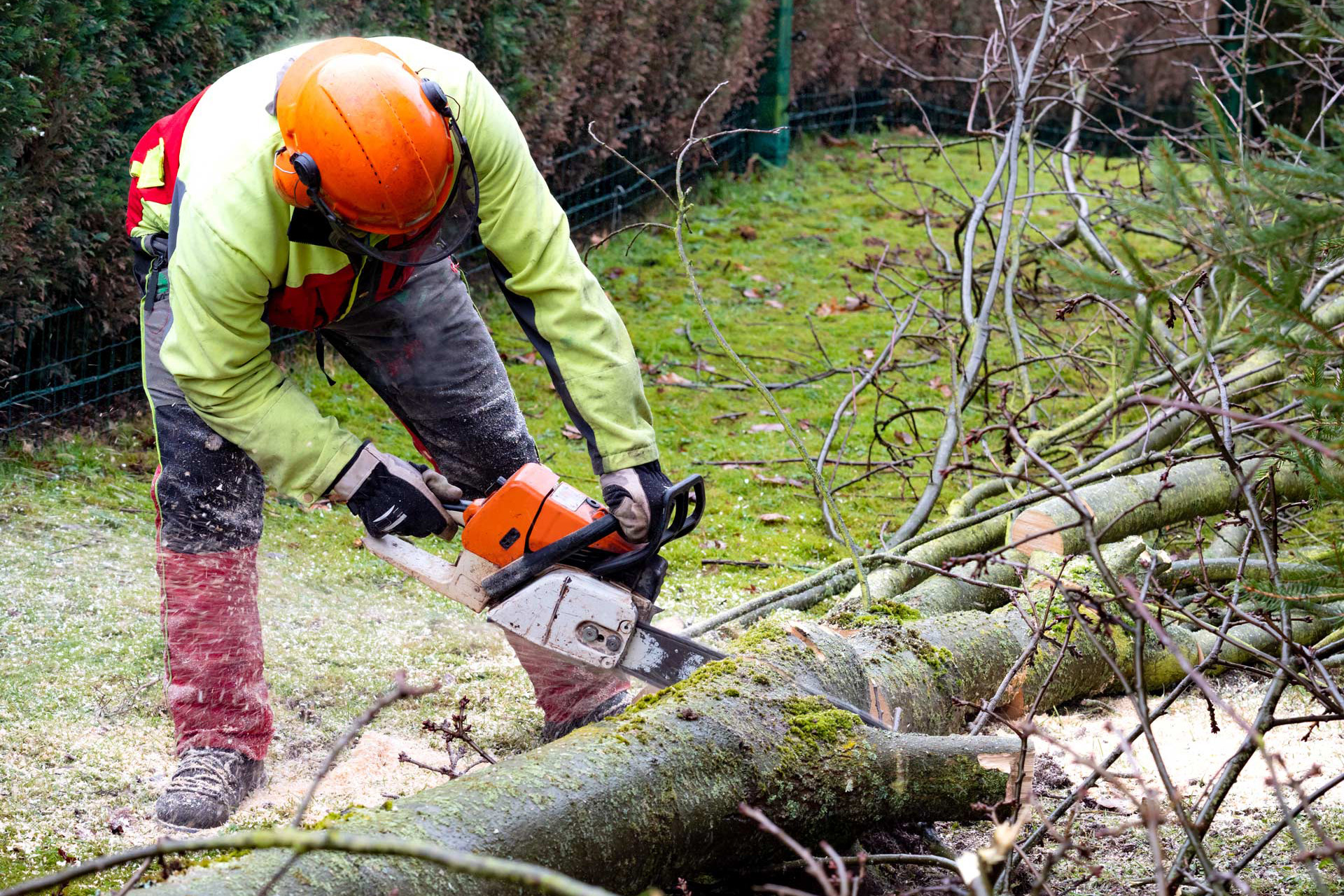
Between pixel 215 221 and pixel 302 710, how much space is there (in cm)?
145

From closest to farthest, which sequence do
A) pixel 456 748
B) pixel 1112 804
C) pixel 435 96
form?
pixel 435 96 → pixel 1112 804 → pixel 456 748

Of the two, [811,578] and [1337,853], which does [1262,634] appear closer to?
[811,578]

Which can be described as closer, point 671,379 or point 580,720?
point 580,720

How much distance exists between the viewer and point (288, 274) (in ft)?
9.14

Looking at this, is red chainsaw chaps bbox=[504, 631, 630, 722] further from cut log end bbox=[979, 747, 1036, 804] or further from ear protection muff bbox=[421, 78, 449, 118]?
ear protection muff bbox=[421, 78, 449, 118]

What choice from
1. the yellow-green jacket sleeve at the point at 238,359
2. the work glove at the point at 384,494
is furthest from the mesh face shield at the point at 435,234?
the work glove at the point at 384,494

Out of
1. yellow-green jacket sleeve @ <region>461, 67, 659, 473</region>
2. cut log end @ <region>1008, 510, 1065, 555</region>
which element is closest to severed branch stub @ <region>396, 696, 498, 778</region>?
yellow-green jacket sleeve @ <region>461, 67, 659, 473</region>

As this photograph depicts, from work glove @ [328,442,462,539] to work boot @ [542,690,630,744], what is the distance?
2.47ft

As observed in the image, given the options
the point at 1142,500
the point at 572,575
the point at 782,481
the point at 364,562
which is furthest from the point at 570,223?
the point at 572,575

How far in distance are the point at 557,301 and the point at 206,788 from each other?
140 centimetres

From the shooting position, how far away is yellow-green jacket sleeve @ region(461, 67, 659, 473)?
9.49 feet

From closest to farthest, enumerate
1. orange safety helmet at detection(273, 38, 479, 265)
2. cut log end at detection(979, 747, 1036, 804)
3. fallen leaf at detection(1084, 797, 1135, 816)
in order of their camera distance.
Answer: cut log end at detection(979, 747, 1036, 804), orange safety helmet at detection(273, 38, 479, 265), fallen leaf at detection(1084, 797, 1135, 816)

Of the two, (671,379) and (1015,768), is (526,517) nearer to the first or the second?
(1015,768)

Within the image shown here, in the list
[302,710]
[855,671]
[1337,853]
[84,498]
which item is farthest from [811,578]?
[84,498]
